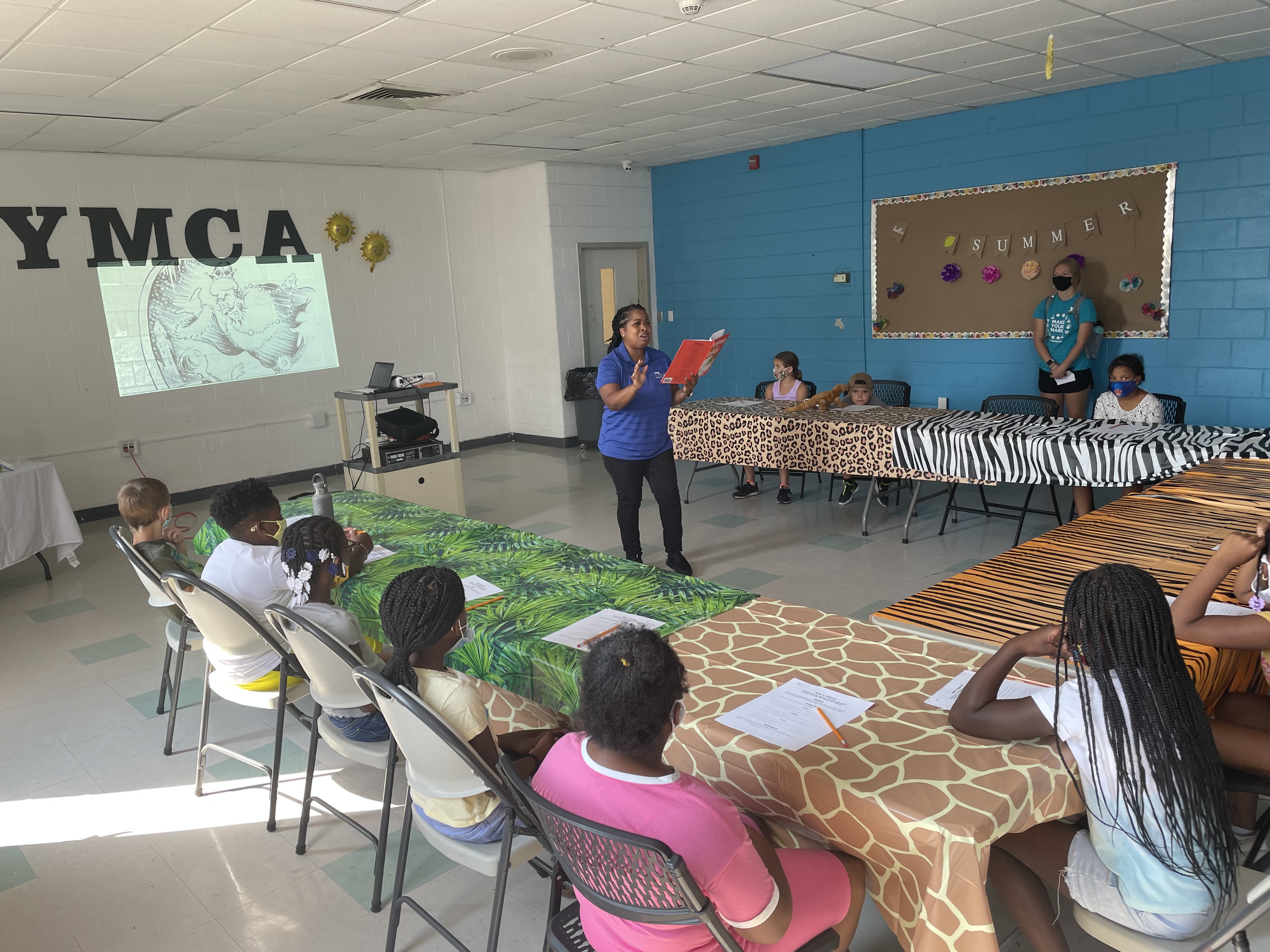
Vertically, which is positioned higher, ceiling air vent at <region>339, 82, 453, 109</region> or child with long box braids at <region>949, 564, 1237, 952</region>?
ceiling air vent at <region>339, 82, 453, 109</region>

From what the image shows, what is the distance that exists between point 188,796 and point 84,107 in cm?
435

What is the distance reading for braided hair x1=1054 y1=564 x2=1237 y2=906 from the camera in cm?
145

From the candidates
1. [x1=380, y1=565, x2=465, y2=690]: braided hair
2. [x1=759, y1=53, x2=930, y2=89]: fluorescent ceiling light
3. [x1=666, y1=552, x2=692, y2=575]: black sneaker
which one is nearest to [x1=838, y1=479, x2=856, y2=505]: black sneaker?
[x1=666, y1=552, x2=692, y2=575]: black sneaker

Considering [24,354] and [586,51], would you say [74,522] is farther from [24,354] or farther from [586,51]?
[586,51]

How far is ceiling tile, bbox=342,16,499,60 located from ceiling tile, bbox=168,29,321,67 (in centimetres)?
25

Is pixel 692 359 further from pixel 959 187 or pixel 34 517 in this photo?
pixel 34 517

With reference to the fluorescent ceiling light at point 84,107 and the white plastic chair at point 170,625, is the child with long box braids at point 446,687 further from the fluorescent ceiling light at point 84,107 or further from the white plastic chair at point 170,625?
the fluorescent ceiling light at point 84,107

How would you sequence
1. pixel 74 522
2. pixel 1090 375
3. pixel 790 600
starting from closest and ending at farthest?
pixel 790 600
pixel 74 522
pixel 1090 375

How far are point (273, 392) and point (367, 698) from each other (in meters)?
6.36

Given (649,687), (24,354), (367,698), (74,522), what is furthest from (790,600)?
(24,354)

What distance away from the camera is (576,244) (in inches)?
346

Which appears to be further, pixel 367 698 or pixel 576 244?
pixel 576 244

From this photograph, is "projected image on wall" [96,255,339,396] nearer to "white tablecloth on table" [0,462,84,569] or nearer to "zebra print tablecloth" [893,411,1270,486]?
"white tablecloth on table" [0,462,84,569]

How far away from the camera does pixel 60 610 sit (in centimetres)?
494
